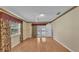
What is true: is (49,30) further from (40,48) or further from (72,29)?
(72,29)

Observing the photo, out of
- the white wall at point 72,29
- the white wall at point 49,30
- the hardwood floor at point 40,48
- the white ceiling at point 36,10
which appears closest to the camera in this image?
the white ceiling at point 36,10

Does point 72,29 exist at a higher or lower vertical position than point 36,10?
lower

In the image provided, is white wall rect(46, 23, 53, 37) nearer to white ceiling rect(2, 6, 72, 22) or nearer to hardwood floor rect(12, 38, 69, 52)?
hardwood floor rect(12, 38, 69, 52)

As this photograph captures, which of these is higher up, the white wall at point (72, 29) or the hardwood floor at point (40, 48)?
the white wall at point (72, 29)

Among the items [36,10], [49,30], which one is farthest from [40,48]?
[49,30]

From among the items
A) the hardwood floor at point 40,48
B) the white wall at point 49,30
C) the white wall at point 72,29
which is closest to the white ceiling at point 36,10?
the white wall at point 72,29

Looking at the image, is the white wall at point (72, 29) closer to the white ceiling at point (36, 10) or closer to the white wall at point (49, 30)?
the white ceiling at point (36, 10)

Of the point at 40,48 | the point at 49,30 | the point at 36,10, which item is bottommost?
the point at 40,48

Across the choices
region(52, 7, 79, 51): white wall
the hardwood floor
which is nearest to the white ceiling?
region(52, 7, 79, 51): white wall

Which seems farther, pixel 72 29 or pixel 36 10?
pixel 36 10

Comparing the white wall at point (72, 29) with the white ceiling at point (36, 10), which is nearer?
the white ceiling at point (36, 10)
